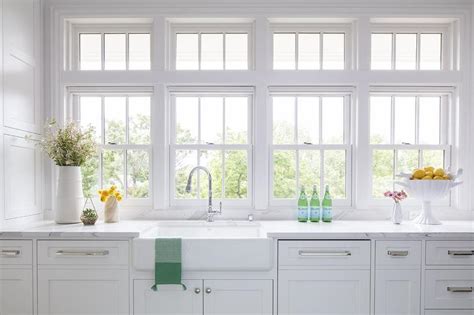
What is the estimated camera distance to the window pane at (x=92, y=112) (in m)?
3.11

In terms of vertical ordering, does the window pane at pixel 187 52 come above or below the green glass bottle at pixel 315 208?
above

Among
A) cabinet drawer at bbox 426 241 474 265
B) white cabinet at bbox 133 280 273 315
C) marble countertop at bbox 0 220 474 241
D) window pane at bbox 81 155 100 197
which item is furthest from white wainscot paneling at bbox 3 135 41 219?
cabinet drawer at bbox 426 241 474 265

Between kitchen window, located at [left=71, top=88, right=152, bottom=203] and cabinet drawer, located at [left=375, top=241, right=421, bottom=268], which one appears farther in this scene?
kitchen window, located at [left=71, top=88, right=152, bottom=203]

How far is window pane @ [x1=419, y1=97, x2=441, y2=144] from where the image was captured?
3.10 meters

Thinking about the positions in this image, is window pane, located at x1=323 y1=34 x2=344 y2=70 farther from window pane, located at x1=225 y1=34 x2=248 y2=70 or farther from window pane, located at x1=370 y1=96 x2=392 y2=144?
window pane, located at x1=225 y1=34 x2=248 y2=70

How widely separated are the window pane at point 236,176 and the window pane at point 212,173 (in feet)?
0.20

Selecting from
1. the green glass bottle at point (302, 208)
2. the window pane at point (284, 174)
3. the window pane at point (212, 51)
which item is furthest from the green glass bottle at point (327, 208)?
the window pane at point (212, 51)

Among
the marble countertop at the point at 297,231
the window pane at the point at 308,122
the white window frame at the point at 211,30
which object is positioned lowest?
the marble countertop at the point at 297,231

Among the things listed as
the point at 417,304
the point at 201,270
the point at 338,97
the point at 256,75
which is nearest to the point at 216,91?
the point at 256,75

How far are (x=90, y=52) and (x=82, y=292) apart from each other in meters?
1.96

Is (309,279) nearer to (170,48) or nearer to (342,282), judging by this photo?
(342,282)

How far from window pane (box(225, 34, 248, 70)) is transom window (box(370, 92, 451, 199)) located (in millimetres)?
1147

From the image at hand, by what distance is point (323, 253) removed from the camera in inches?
91.8

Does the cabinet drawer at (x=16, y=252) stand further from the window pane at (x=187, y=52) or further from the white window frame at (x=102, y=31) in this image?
the window pane at (x=187, y=52)
